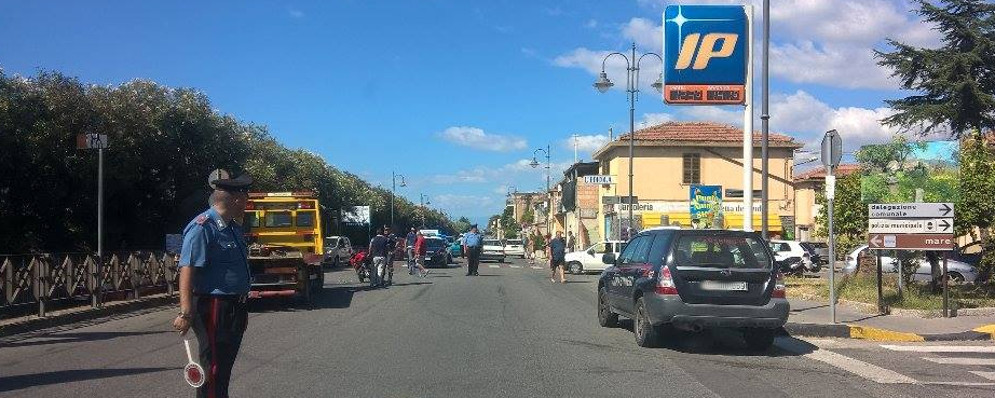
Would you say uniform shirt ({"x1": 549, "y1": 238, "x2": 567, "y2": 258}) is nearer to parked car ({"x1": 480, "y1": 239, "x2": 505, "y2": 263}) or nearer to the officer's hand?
the officer's hand

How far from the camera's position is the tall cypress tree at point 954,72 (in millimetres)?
27594

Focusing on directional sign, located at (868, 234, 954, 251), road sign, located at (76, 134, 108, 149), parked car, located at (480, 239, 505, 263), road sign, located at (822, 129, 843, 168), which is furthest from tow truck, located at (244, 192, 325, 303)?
parked car, located at (480, 239, 505, 263)

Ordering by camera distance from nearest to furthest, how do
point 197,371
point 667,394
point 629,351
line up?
point 197,371
point 667,394
point 629,351

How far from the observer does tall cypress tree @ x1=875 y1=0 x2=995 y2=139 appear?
27.6 m

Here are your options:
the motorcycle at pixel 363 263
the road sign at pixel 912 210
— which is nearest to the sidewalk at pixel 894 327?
the road sign at pixel 912 210

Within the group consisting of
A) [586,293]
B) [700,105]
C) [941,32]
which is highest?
[941,32]

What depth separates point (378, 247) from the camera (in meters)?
23.4

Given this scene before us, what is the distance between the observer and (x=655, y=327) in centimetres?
Result: 1055

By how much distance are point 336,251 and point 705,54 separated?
28269 millimetres

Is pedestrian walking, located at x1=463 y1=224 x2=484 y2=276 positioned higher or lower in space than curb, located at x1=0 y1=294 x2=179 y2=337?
higher

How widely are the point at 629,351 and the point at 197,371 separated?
21.0 ft

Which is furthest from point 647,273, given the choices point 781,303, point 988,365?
point 988,365

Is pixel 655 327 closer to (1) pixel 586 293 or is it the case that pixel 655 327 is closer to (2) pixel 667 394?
(2) pixel 667 394

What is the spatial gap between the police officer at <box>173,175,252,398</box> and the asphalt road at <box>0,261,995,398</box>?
2360 millimetres
